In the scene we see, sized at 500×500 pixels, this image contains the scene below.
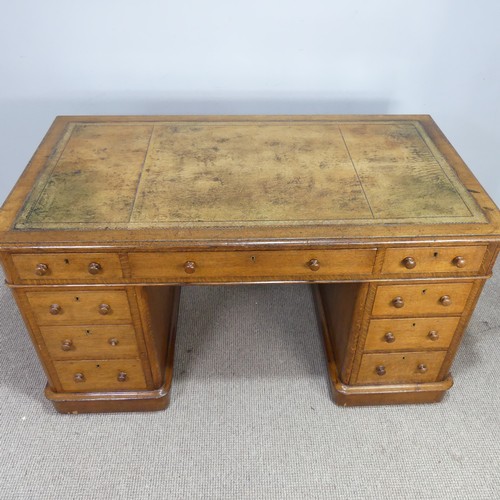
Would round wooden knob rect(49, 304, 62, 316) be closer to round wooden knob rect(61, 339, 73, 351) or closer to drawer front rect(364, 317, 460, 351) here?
round wooden knob rect(61, 339, 73, 351)

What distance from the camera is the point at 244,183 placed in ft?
4.99

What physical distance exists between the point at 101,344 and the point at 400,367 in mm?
1046

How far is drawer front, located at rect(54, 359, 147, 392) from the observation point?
1.70m

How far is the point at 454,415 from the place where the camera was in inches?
73.0

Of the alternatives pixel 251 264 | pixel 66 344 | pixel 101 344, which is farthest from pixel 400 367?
pixel 66 344

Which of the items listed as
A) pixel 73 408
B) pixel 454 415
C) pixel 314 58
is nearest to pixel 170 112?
pixel 314 58

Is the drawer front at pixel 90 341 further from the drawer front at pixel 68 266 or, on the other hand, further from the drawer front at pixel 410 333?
the drawer front at pixel 410 333

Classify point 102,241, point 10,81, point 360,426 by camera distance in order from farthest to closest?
point 10,81 → point 360,426 → point 102,241

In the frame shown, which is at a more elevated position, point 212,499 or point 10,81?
point 10,81

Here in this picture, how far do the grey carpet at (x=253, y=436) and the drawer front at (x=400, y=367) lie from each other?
145mm

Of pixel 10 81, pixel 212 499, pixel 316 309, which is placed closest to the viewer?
pixel 212 499

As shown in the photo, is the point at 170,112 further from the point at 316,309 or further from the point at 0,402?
the point at 0,402

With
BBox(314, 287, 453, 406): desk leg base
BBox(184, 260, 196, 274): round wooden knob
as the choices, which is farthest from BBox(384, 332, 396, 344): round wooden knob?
BBox(184, 260, 196, 274): round wooden knob

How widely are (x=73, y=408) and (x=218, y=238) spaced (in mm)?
970
